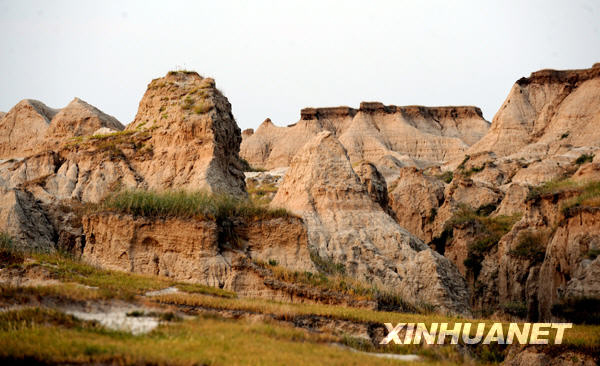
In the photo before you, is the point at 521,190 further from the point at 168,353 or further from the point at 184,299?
the point at 168,353

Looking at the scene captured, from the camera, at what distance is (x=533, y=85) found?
338 ft

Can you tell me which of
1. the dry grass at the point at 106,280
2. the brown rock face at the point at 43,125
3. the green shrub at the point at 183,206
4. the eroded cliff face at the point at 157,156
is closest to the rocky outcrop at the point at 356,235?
the eroded cliff face at the point at 157,156

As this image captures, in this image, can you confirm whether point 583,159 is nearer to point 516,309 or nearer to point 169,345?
point 516,309

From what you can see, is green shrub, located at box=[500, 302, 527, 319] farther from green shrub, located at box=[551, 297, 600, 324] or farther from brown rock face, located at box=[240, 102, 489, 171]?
brown rock face, located at box=[240, 102, 489, 171]

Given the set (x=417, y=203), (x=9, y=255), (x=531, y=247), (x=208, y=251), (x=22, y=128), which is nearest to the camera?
(x=9, y=255)

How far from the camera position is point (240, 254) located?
20.8 m

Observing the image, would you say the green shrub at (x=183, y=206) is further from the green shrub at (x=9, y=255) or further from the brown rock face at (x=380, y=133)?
the brown rock face at (x=380, y=133)

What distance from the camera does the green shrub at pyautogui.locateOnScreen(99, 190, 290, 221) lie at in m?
21.2

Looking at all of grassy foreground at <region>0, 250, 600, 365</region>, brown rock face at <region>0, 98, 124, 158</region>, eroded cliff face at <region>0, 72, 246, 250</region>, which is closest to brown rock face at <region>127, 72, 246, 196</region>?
eroded cliff face at <region>0, 72, 246, 250</region>

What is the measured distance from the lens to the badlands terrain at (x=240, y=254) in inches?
469

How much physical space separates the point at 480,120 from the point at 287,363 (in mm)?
126612

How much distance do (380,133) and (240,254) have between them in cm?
9732

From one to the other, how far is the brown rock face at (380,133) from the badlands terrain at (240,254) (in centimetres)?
5771

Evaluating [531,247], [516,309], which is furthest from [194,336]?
[531,247]
